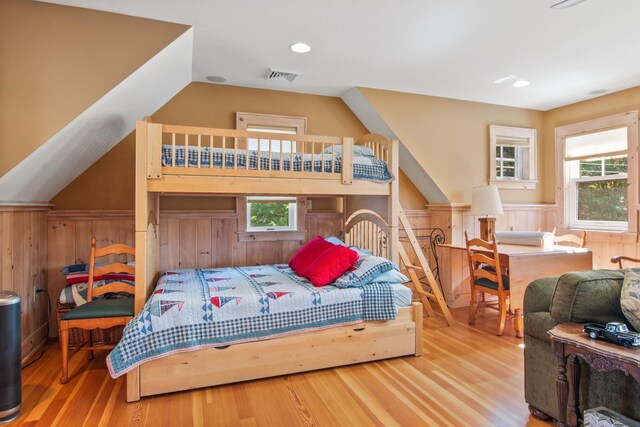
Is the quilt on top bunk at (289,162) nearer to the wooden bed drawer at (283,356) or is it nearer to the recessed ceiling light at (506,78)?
the wooden bed drawer at (283,356)

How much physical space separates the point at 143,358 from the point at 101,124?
5.91ft

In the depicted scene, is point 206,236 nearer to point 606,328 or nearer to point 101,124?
point 101,124

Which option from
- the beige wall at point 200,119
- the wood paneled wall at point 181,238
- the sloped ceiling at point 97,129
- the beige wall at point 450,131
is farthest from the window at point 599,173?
the sloped ceiling at point 97,129

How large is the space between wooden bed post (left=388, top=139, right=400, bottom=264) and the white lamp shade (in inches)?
53.6

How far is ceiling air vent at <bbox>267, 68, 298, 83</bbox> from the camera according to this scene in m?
3.51

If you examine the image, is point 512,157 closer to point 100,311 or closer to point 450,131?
point 450,131

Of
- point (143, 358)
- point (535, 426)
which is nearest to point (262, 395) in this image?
point (143, 358)

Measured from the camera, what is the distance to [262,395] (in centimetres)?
227

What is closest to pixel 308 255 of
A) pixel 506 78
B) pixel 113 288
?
pixel 113 288

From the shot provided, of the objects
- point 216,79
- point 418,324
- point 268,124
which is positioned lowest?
point 418,324

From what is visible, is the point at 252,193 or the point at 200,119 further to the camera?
the point at 200,119

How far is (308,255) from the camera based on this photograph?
3.21 meters

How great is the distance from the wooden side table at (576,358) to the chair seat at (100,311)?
8.02 ft

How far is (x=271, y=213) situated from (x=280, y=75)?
55.4 inches
